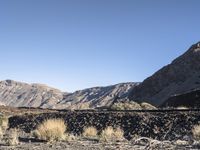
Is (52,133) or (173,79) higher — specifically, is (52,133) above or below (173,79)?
below

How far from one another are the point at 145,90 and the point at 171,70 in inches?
312

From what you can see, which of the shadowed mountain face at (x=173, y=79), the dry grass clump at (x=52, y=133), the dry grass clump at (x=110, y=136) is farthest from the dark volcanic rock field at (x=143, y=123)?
the shadowed mountain face at (x=173, y=79)

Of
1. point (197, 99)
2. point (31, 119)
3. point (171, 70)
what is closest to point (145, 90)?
point (171, 70)

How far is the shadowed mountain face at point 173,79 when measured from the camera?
318 feet

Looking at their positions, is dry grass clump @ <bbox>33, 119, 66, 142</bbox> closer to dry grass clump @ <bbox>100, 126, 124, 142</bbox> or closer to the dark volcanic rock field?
dry grass clump @ <bbox>100, 126, 124, 142</bbox>

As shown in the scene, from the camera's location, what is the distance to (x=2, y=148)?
15.8 m

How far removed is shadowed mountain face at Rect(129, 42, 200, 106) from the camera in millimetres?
96875

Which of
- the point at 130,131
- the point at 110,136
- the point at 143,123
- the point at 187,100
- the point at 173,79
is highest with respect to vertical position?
the point at 173,79

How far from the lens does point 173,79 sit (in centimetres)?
10556

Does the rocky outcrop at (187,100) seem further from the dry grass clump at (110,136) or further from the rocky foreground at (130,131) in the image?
the dry grass clump at (110,136)

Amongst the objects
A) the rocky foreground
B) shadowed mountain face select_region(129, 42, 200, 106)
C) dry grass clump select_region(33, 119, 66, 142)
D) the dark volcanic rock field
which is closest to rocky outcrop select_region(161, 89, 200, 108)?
the dark volcanic rock field

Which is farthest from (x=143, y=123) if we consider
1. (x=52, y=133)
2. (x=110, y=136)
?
(x=52, y=133)

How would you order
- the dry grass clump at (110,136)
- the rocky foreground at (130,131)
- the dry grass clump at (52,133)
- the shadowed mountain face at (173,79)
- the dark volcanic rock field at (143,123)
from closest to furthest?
the rocky foreground at (130,131) → the dry grass clump at (110,136) → the dry grass clump at (52,133) → the dark volcanic rock field at (143,123) → the shadowed mountain face at (173,79)

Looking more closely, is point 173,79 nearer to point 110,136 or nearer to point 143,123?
point 143,123
